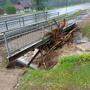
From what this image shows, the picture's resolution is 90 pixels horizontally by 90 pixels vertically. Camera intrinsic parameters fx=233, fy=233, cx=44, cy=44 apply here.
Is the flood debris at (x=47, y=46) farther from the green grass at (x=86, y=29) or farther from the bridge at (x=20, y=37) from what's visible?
the green grass at (x=86, y=29)

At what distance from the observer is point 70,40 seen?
1633cm

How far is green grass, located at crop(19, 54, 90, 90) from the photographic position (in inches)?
286

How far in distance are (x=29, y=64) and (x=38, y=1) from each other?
103 feet

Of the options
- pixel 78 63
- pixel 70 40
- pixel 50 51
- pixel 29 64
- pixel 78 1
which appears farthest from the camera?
pixel 78 1

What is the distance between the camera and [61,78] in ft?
25.3

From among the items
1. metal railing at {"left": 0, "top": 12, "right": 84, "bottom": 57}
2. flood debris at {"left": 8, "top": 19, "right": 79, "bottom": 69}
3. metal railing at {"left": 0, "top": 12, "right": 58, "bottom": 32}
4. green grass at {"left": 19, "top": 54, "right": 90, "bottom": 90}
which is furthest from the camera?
metal railing at {"left": 0, "top": 12, "right": 58, "bottom": 32}

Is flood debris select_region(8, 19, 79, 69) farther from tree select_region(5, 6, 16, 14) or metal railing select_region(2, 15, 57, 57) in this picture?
tree select_region(5, 6, 16, 14)

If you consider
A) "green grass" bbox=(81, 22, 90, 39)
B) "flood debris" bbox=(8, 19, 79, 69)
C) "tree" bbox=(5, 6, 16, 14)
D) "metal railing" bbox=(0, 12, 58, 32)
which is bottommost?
"tree" bbox=(5, 6, 16, 14)

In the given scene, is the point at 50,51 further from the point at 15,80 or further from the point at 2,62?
the point at 15,80

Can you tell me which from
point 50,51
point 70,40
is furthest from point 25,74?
point 70,40

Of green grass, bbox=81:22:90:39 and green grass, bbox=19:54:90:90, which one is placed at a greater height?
green grass, bbox=19:54:90:90

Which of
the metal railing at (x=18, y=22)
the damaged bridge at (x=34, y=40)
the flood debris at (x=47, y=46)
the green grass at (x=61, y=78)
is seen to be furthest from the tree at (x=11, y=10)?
the green grass at (x=61, y=78)

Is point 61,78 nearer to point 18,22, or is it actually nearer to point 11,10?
point 18,22

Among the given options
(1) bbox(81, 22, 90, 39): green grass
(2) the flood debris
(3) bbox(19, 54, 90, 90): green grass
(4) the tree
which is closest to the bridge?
(2) the flood debris
